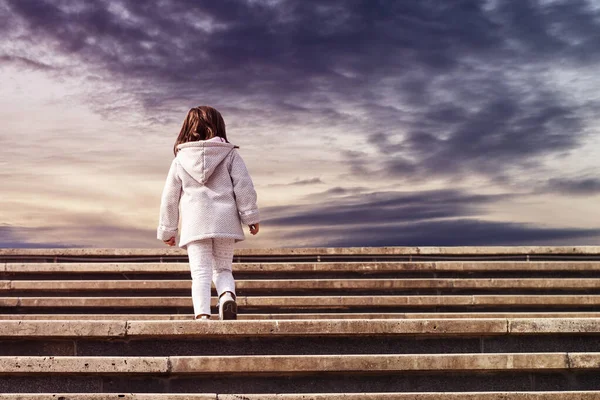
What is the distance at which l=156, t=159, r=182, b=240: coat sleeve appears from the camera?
713 cm

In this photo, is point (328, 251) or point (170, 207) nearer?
point (170, 207)

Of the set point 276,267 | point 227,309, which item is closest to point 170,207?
point 227,309

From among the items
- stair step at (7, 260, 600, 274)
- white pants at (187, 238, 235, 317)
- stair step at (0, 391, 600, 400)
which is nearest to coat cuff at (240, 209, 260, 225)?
white pants at (187, 238, 235, 317)

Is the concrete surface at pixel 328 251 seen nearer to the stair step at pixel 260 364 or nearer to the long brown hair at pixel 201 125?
the long brown hair at pixel 201 125

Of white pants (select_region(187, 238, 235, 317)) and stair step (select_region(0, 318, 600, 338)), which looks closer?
stair step (select_region(0, 318, 600, 338))

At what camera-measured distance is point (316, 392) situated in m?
5.48

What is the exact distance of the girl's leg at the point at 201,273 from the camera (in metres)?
6.79

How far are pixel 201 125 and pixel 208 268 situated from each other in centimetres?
126

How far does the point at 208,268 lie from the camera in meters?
6.99

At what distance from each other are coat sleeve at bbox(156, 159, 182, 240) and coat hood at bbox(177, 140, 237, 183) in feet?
0.62

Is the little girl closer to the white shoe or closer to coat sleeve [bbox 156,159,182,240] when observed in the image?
coat sleeve [bbox 156,159,182,240]

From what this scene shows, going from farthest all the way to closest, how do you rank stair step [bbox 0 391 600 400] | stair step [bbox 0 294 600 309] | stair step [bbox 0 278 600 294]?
stair step [bbox 0 278 600 294]
stair step [bbox 0 294 600 309]
stair step [bbox 0 391 600 400]

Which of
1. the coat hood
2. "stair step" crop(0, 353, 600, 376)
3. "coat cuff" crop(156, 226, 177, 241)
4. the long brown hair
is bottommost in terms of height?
"stair step" crop(0, 353, 600, 376)

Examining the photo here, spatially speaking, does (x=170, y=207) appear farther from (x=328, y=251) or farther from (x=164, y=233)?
(x=328, y=251)
